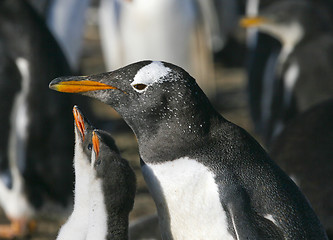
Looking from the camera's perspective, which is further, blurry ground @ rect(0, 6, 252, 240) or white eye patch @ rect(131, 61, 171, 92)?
blurry ground @ rect(0, 6, 252, 240)

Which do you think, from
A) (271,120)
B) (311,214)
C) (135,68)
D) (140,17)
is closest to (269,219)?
(311,214)

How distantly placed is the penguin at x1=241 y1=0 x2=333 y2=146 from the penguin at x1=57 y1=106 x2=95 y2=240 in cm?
213

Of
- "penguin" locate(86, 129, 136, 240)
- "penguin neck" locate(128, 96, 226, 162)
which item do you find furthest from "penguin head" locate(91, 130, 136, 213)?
"penguin neck" locate(128, 96, 226, 162)

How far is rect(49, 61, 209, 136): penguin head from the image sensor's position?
2.41m

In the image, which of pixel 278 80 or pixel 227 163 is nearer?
pixel 227 163

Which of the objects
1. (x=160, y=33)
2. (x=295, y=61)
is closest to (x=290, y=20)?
(x=295, y=61)

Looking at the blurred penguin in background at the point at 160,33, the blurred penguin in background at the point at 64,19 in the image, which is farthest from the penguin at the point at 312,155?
the blurred penguin in background at the point at 160,33

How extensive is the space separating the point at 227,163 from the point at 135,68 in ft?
1.36

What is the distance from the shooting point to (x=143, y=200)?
4.71 metres

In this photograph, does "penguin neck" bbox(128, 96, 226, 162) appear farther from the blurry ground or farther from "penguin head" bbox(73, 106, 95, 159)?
the blurry ground

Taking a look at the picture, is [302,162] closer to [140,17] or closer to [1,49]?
[1,49]

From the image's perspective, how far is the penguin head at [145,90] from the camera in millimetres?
2412

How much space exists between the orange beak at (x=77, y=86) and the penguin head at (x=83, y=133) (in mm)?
147

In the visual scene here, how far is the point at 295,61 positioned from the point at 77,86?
98.0 inches
